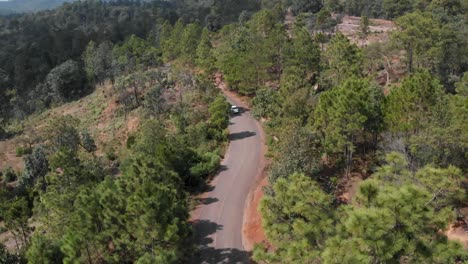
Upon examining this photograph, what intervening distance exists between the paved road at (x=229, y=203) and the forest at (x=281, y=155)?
1.58 meters

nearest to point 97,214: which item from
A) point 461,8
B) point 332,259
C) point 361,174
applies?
point 332,259

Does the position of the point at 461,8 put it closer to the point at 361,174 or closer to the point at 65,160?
the point at 361,174

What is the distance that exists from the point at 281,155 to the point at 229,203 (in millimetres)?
5760

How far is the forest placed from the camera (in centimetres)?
1559

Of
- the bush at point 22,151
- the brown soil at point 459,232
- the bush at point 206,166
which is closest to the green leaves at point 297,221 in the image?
the brown soil at point 459,232

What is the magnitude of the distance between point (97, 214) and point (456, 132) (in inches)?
872

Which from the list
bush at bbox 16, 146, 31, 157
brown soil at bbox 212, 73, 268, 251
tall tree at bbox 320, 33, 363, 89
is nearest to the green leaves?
brown soil at bbox 212, 73, 268, 251

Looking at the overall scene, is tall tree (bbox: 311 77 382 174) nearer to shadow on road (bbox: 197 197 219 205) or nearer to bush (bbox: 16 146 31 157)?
shadow on road (bbox: 197 197 219 205)

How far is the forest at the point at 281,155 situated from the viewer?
15.6 meters

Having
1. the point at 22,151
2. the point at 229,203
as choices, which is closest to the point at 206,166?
the point at 229,203

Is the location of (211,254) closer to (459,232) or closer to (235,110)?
(459,232)

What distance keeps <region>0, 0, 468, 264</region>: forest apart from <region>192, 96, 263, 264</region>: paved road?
62.1 inches

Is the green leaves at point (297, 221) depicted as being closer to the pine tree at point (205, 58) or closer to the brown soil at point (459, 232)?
the brown soil at point (459, 232)

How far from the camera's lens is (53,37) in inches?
4338
